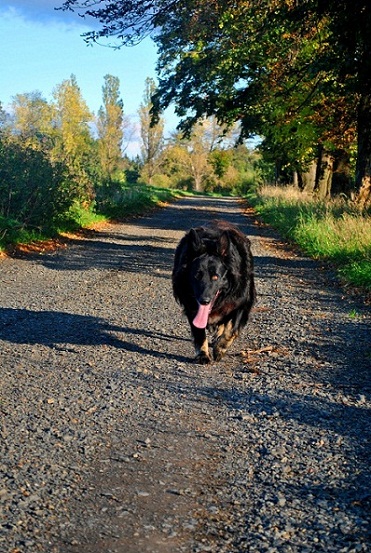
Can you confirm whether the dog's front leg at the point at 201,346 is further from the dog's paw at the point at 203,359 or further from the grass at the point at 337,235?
the grass at the point at 337,235

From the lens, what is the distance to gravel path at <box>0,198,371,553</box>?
11.1 feet

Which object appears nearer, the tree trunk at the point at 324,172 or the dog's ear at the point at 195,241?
the dog's ear at the point at 195,241

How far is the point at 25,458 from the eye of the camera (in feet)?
13.8

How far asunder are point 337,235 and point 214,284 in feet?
35.1

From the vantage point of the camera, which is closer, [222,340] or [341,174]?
[222,340]

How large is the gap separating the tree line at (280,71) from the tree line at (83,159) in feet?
14.3

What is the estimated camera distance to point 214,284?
6574 mm

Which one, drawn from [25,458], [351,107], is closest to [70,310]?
[25,458]

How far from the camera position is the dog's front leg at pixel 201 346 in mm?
6658

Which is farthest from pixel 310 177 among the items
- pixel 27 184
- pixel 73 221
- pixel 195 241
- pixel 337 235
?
pixel 195 241

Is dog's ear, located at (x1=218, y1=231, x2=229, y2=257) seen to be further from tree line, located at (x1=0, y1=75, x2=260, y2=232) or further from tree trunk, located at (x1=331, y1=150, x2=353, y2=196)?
tree trunk, located at (x1=331, y1=150, x2=353, y2=196)

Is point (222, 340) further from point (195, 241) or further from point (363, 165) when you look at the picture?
point (363, 165)

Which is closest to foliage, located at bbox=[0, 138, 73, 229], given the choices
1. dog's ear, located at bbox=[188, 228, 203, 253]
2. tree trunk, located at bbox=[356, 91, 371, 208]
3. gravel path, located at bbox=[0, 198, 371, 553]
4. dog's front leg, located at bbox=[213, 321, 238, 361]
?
gravel path, located at bbox=[0, 198, 371, 553]

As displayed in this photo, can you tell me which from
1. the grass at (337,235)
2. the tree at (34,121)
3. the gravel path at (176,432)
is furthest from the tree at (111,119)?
the gravel path at (176,432)
